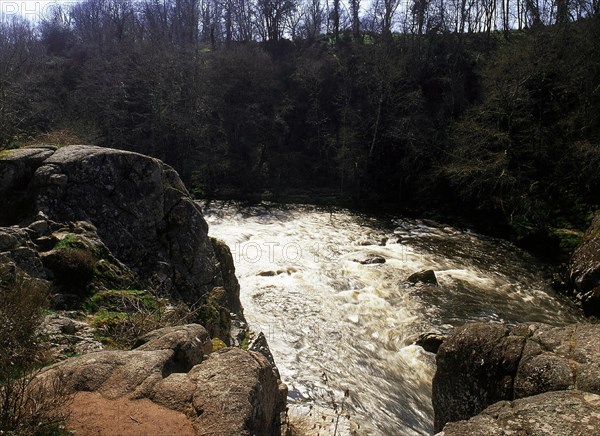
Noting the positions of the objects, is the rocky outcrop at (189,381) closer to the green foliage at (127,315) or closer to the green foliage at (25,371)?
the green foliage at (25,371)

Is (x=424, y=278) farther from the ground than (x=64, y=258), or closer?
closer

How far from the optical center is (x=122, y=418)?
3787 millimetres

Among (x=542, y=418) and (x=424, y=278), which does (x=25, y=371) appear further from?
(x=424, y=278)

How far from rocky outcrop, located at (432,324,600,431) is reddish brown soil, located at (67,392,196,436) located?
449 cm

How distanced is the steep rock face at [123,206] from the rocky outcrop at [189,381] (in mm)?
4105

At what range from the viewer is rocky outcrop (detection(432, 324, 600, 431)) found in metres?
5.32

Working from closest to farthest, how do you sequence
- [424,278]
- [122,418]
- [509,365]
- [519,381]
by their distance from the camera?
[122,418] < [519,381] < [509,365] < [424,278]

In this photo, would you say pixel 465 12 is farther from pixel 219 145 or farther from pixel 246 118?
pixel 219 145

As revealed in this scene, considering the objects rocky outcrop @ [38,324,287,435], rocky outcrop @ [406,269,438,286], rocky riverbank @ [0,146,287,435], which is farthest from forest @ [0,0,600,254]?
rocky outcrop @ [38,324,287,435]

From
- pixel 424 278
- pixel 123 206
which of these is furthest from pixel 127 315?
pixel 424 278

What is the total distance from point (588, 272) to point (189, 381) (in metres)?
15.2

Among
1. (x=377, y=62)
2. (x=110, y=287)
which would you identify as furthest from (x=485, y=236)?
(x=110, y=287)

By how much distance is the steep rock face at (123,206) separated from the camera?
8.84 meters

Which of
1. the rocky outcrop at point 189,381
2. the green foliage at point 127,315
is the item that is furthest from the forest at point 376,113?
the rocky outcrop at point 189,381
